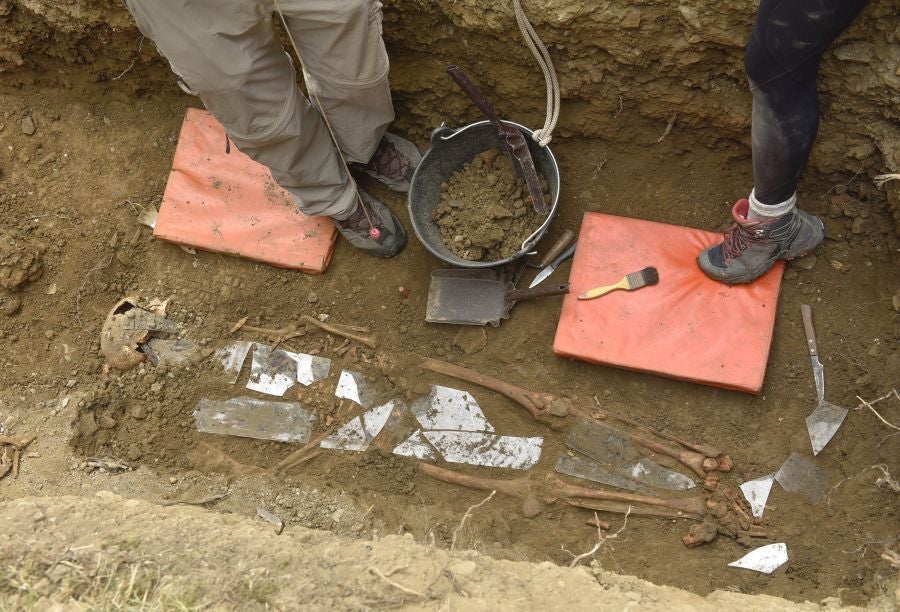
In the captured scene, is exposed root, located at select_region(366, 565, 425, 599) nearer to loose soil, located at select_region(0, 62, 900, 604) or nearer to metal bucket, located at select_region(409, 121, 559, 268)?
loose soil, located at select_region(0, 62, 900, 604)

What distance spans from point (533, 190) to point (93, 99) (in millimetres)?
2621

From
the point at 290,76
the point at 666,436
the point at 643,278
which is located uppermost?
the point at 290,76

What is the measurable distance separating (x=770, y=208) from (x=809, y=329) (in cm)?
74

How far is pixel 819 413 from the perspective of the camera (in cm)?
324

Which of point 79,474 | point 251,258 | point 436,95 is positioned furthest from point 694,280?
point 79,474

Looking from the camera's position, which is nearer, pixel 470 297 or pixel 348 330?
pixel 470 297

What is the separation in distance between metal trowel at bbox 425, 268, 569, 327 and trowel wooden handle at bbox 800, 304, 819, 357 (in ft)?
3.84

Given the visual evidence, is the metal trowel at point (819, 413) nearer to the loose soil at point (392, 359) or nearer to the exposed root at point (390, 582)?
the loose soil at point (392, 359)

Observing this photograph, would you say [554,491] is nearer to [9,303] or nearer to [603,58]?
[603,58]

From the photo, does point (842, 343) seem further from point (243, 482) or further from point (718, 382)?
point (243, 482)

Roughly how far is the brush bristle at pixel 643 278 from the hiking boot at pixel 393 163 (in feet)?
4.31

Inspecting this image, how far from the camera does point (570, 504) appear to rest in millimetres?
3283

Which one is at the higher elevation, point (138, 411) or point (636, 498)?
point (138, 411)

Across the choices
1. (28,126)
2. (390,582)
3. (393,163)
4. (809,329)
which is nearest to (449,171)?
(393,163)
